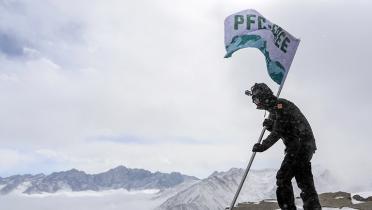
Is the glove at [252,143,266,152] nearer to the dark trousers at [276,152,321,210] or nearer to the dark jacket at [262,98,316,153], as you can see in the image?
the dark jacket at [262,98,316,153]

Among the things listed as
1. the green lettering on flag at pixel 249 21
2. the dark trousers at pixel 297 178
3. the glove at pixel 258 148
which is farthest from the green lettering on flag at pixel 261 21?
the dark trousers at pixel 297 178

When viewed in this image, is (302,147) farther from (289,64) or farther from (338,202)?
(338,202)

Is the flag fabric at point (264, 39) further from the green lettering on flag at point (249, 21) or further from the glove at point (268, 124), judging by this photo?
the glove at point (268, 124)

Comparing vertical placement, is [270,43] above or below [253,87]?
above

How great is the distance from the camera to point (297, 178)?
9.45m

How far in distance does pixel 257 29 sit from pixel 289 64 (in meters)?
1.08

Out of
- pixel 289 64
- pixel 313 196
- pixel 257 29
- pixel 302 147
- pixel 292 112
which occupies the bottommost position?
pixel 313 196

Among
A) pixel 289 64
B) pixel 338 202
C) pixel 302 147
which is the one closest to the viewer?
pixel 302 147

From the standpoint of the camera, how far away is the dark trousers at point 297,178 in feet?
30.1

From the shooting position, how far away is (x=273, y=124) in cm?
938

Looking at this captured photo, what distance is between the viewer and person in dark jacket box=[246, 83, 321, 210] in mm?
9117

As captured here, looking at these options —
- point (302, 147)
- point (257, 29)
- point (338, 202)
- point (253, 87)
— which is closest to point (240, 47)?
point (257, 29)

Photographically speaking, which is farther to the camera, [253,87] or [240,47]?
[240,47]

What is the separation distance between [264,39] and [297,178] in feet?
11.2
